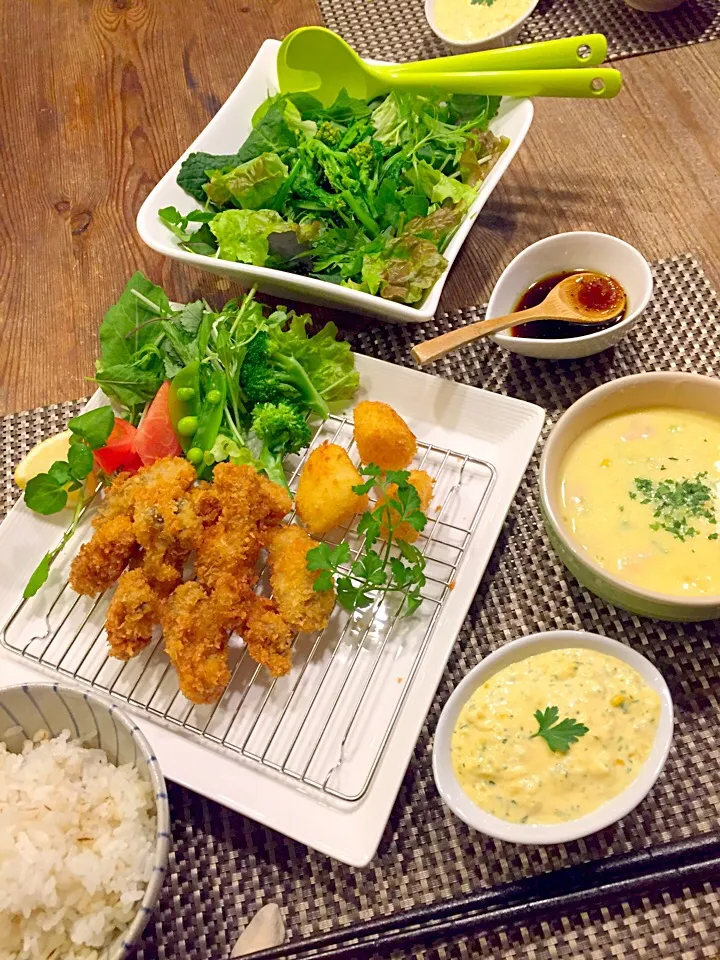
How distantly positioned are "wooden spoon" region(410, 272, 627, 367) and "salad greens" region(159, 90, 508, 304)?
0.20 metres

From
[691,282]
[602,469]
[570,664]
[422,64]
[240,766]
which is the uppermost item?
[422,64]

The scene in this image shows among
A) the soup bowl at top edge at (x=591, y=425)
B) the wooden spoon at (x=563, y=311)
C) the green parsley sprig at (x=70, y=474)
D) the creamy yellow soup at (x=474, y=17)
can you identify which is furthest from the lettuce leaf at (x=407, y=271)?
the creamy yellow soup at (x=474, y=17)

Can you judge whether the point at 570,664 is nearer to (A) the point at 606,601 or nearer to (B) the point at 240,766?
(A) the point at 606,601

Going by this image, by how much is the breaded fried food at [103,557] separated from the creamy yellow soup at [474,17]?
7.32 feet

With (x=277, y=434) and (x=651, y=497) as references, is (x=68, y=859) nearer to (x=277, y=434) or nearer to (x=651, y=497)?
(x=277, y=434)

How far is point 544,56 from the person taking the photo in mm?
2404

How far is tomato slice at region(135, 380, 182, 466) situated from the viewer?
82.3 inches

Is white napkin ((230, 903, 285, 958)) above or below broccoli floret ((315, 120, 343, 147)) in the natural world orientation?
below

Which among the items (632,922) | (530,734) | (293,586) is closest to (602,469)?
(530,734)

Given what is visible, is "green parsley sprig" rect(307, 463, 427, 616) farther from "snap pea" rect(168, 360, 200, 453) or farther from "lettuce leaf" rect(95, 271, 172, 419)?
"lettuce leaf" rect(95, 271, 172, 419)

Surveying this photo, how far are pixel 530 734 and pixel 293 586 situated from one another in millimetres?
640

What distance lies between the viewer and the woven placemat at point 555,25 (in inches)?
115

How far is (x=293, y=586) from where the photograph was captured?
1.84 m

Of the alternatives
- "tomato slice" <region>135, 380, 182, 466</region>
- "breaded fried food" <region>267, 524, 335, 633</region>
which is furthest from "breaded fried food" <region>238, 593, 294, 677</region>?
"tomato slice" <region>135, 380, 182, 466</region>
